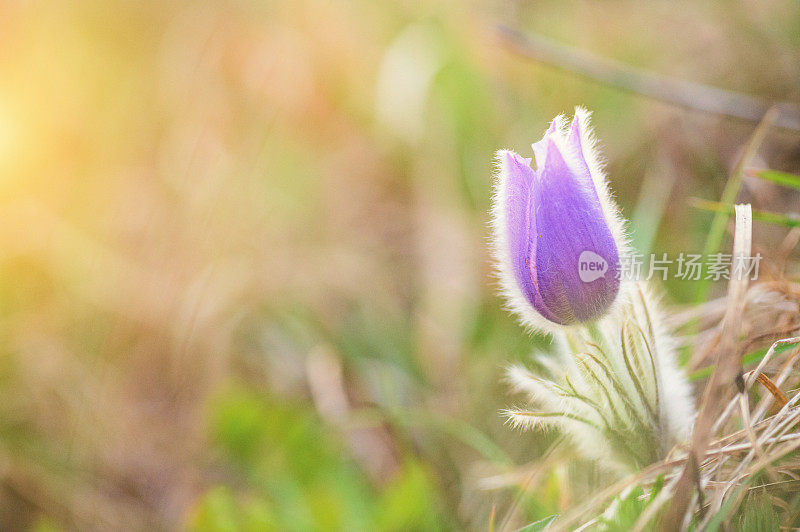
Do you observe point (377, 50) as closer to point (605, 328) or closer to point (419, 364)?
point (419, 364)

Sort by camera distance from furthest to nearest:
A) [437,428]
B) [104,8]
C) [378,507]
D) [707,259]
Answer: [104,8]
[437,428]
[378,507]
[707,259]

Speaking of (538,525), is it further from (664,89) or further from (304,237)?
(304,237)

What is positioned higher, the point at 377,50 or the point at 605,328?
the point at 377,50

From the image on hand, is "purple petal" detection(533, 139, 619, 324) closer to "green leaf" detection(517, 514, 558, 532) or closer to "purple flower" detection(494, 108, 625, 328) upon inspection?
"purple flower" detection(494, 108, 625, 328)

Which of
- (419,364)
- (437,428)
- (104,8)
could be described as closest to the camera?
(437,428)

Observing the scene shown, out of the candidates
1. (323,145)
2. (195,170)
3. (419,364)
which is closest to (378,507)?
(419,364)

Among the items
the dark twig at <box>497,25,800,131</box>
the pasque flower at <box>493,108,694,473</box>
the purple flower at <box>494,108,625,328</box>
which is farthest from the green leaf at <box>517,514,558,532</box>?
the dark twig at <box>497,25,800,131</box>

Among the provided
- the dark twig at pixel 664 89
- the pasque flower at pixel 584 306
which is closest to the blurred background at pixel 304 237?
the dark twig at pixel 664 89
